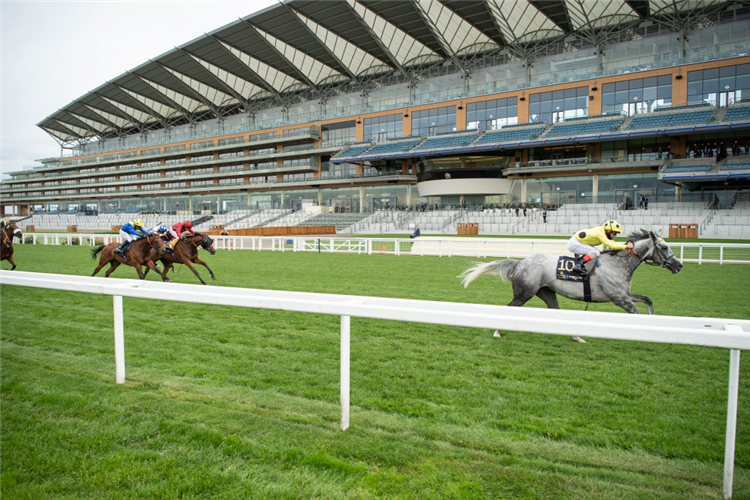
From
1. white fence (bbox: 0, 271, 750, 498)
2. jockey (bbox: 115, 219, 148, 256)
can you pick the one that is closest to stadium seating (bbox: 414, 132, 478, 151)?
jockey (bbox: 115, 219, 148, 256)

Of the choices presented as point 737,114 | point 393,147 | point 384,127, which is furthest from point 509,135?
point 737,114

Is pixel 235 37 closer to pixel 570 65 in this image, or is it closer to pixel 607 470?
pixel 570 65

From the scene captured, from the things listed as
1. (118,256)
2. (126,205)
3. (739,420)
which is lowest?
(739,420)

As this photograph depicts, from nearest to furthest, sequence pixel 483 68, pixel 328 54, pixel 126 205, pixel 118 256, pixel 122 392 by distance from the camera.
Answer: pixel 122 392, pixel 118 256, pixel 483 68, pixel 328 54, pixel 126 205

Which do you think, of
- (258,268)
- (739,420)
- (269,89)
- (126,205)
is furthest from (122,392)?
(126,205)

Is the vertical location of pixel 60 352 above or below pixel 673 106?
below

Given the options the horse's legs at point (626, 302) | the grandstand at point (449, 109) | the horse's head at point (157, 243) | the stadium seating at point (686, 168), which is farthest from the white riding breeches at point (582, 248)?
the stadium seating at point (686, 168)

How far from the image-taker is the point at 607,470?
8.83ft

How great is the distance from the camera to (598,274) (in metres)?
6.34

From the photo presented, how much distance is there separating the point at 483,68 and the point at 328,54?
57.5ft

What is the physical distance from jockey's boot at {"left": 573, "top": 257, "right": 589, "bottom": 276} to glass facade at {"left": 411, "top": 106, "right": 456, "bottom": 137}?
44576 mm

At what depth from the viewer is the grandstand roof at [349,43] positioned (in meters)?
40.8

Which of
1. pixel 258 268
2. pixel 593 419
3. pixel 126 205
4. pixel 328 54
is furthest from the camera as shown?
pixel 126 205

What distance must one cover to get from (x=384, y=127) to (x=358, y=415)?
174 ft
